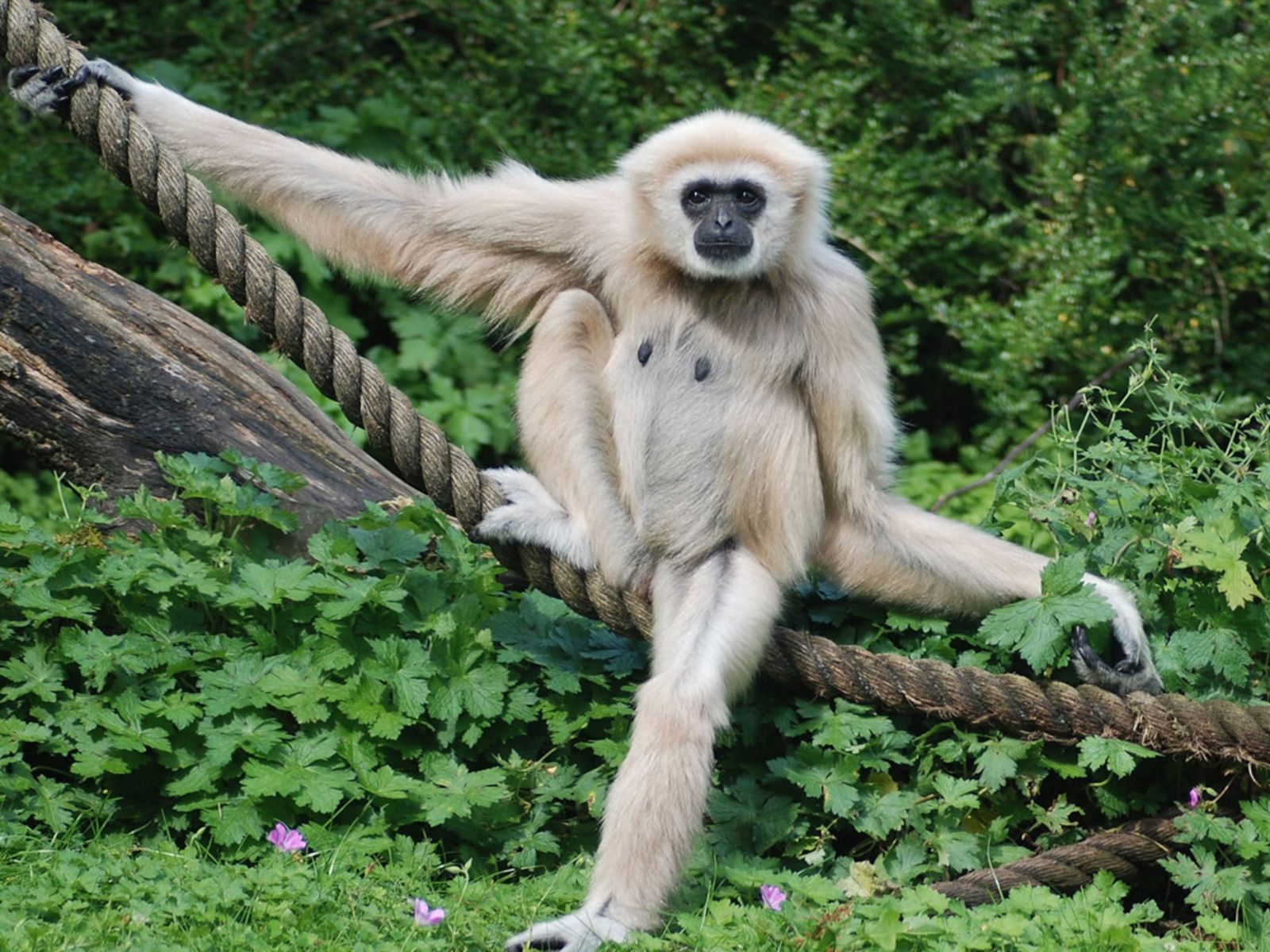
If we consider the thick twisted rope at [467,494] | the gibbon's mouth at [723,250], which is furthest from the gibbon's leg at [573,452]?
the gibbon's mouth at [723,250]

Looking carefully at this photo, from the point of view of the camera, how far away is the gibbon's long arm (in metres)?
4.60

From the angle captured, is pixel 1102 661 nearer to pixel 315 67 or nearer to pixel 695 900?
pixel 695 900

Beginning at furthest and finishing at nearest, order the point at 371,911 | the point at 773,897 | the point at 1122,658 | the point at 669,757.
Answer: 1. the point at 1122,658
2. the point at 669,757
3. the point at 773,897
4. the point at 371,911

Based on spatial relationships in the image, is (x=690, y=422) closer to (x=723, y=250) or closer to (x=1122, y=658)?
(x=723, y=250)

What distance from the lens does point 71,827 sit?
4035 mm

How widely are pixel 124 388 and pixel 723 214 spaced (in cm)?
218

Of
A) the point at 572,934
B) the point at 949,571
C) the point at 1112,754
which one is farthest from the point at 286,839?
the point at 1112,754

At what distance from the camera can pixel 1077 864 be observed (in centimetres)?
432

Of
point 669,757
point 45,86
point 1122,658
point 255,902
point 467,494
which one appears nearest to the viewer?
point 255,902

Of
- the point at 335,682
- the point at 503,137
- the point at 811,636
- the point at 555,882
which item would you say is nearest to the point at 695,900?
the point at 555,882

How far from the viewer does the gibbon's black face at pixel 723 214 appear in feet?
15.4

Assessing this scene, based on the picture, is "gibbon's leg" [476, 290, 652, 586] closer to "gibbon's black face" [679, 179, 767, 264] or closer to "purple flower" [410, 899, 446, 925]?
"gibbon's black face" [679, 179, 767, 264]

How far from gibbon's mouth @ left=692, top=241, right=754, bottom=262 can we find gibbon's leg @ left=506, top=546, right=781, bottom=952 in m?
1.07

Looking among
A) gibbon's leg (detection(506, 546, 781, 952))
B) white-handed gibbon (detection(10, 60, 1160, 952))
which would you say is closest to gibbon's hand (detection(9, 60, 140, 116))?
→ white-handed gibbon (detection(10, 60, 1160, 952))
